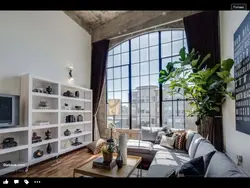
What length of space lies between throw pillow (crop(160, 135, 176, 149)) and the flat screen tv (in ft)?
7.57

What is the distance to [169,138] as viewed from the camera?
2535mm

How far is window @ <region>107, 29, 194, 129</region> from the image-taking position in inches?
127

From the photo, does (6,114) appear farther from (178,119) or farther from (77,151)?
(178,119)

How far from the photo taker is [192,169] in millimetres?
930

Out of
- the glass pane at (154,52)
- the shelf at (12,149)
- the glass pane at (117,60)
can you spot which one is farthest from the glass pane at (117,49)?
the shelf at (12,149)

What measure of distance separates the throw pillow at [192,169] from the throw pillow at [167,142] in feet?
4.67

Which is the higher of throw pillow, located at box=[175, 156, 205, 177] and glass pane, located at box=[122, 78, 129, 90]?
glass pane, located at box=[122, 78, 129, 90]

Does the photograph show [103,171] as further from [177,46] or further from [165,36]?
[165,36]

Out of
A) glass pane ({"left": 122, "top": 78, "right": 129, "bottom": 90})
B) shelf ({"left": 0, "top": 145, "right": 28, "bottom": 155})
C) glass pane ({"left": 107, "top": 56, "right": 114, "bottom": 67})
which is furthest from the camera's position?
glass pane ({"left": 107, "top": 56, "right": 114, "bottom": 67})

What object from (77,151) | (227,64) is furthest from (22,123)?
(227,64)

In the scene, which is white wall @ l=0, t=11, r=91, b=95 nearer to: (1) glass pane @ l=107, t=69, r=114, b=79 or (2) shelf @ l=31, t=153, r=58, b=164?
(1) glass pane @ l=107, t=69, r=114, b=79

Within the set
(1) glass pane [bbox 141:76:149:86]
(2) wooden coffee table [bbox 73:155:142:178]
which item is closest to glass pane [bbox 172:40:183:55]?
(1) glass pane [bbox 141:76:149:86]

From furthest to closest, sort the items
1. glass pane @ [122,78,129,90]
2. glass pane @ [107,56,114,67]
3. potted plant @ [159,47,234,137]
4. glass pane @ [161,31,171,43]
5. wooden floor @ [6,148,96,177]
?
glass pane @ [107,56,114,67]
glass pane @ [122,78,129,90]
glass pane @ [161,31,171,43]
potted plant @ [159,47,234,137]
wooden floor @ [6,148,96,177]

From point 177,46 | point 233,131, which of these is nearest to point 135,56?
point 177,46
